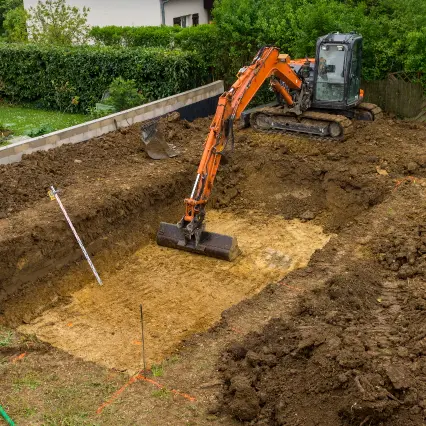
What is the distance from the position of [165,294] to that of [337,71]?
7.81 metres

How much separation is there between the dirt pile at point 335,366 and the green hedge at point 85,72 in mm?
11662

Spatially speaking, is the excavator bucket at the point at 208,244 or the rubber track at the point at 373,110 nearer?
the excavator bucket at the point at 208,244

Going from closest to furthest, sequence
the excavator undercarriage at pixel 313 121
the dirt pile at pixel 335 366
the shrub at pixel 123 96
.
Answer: the dirt pile at pixel 335 366 → the excavator undercarriage at pixel 313 121 → the shrub at pixel 123 96

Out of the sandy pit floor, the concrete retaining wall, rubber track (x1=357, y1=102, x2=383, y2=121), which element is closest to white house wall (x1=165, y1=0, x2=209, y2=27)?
the concrete retaining wall

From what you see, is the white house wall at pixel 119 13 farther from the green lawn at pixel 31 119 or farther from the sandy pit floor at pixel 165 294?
the sandy pit floor at pixel 165 294

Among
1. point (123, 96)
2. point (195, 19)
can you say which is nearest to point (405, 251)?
point (123, 96)

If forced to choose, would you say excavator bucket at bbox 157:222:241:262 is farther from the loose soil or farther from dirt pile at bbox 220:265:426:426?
dirt pile at bbox 220:265:426:426

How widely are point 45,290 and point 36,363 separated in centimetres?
252

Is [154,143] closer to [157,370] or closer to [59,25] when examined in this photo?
[157,370]

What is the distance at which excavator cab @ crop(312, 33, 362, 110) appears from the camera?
1470 cm

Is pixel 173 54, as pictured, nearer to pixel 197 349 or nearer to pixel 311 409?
pixel 197 349

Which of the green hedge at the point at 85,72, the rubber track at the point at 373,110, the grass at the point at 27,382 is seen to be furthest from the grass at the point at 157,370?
the green hedge at the point at 85,72

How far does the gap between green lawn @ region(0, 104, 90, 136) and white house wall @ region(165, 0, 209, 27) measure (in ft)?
25.4

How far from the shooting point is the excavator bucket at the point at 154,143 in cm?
1422
